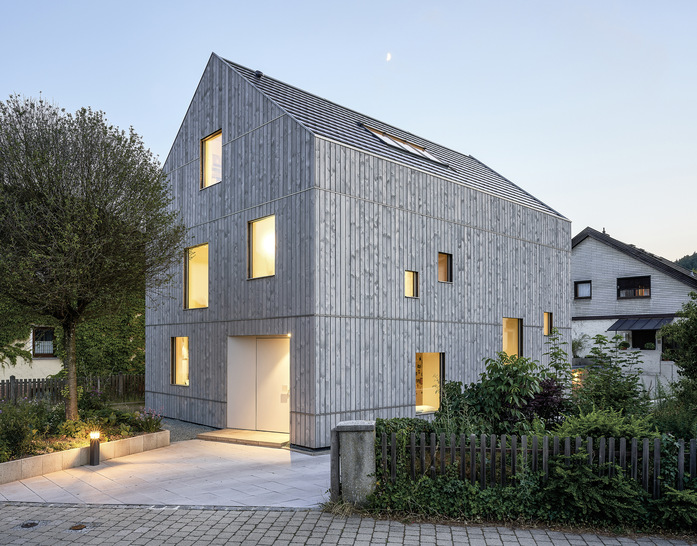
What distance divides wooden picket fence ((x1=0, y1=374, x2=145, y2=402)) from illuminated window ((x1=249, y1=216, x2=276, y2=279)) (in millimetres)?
7051

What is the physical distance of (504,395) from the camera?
8414 millimetres

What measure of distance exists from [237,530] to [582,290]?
28854 millimetres

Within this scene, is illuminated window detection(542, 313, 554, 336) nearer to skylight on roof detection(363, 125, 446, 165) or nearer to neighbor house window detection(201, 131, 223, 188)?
skylight on roof detection(363, 125, 446, 165)

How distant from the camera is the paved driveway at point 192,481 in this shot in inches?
295

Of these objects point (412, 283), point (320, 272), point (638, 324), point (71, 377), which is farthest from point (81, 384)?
point (638, 324)

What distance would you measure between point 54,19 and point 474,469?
52.5ft

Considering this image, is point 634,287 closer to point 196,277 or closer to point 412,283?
point 412,283

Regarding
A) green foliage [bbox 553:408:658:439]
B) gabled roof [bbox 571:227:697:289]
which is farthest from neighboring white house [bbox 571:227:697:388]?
green foliage [bbox 553:408:658:439]

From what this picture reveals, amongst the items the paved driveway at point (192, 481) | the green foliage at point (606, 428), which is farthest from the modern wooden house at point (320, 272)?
the green foliage at point (606, 428)

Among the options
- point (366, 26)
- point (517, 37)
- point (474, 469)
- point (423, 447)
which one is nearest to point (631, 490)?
point (474, 469)

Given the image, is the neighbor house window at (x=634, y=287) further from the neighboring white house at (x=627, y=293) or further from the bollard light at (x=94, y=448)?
the bollard light at (x=94, y=448)

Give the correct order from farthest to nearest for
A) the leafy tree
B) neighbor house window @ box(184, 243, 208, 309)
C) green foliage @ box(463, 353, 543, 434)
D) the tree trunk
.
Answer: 1. neighbor house window @ box(184, 243, 208, 309)
2. the tree trunk
3. the leafy tree
4. green foliage @ box(463, 353, 543, 434)

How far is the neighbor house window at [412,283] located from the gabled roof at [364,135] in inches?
112

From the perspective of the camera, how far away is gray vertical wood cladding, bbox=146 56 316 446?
1153 centimetres
